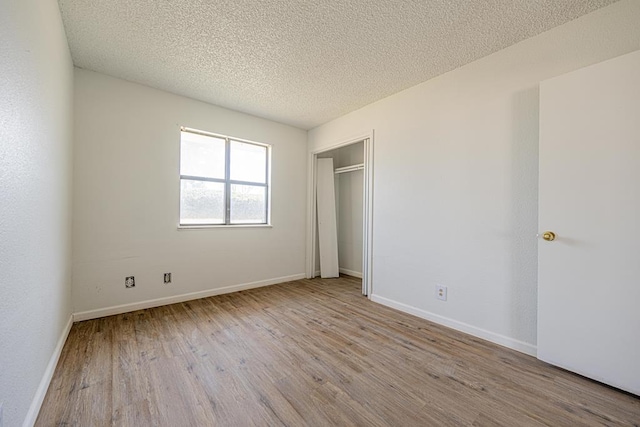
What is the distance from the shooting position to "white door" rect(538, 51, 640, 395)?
5.04 feet

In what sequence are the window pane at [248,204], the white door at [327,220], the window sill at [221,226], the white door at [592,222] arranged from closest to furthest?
the white door at [592,222], the window sill at [221,226], the window pane at [248,204], the white door at [327,220]

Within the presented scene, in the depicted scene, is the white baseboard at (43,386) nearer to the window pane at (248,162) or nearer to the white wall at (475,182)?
the window pane at (248,162)

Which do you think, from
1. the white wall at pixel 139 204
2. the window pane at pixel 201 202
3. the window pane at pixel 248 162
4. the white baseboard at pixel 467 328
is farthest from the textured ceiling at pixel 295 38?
the white baseboard at pixel 467 328

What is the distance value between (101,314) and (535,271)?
4.01 m

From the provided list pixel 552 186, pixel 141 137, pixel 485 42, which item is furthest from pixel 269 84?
pixel 552 186

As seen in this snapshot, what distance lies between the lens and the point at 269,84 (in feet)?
9.27

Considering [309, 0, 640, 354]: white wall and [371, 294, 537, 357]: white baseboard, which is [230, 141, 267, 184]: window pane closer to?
[309, 0, 640, 354]: white wall

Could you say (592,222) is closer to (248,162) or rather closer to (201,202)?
(248,162)

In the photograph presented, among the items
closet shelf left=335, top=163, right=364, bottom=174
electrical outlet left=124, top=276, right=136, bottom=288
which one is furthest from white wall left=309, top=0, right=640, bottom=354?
electrical outlet left=124, top=276, right=136, bottom=288

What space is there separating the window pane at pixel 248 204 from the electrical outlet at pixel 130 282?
1298 mm

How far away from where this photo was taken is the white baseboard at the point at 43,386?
125cm

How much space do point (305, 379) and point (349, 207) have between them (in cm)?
337

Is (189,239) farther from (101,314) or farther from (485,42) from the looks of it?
(485,42)

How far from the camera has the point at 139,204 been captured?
2.85m
